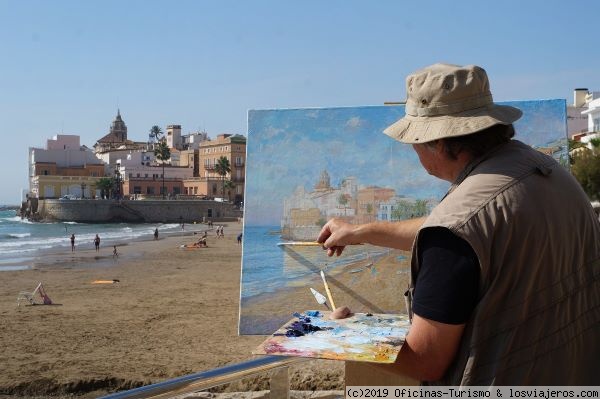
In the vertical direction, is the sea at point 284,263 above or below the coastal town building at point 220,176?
below

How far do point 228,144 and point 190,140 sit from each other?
22.4 meters

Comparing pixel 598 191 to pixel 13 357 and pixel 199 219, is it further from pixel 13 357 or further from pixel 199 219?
pixel 199 219

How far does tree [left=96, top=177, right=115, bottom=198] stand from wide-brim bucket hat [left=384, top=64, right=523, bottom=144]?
77152mm

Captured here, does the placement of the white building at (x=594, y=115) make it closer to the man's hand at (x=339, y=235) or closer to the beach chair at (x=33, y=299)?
the beach chair at (x=33, y=299)

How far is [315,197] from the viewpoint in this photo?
5230 millimetres

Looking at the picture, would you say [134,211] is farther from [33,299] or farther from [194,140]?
[33,299]

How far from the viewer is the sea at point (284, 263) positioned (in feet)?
16.3

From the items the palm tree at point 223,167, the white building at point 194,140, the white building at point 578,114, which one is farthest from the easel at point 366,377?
the white building at point 194,140

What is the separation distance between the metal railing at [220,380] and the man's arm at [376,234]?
0.37 meters

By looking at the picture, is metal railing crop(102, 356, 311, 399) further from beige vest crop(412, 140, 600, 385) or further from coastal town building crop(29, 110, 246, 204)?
coastal town building crop(29, 110, 246, 204)

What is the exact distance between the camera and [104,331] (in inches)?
445

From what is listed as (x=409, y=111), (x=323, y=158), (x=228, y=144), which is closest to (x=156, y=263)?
(x=323, y=158)

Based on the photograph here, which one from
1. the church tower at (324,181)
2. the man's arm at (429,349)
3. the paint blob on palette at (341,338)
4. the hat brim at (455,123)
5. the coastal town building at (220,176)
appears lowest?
the paint blob on palette at (341,338)

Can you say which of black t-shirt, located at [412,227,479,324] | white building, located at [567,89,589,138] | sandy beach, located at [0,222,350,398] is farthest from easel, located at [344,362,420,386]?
white building, located at [567,89,589,138]
